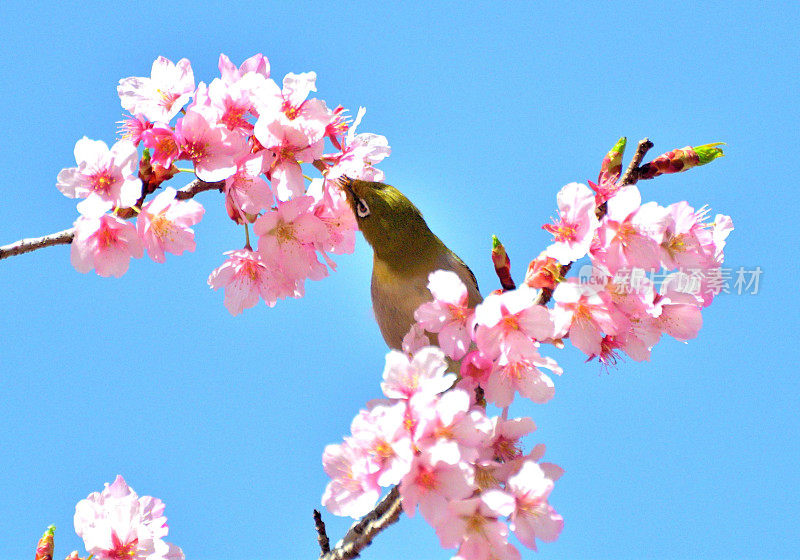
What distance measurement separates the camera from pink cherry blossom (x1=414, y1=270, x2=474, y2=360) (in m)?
2.38

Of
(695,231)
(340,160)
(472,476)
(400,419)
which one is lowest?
(472,476)

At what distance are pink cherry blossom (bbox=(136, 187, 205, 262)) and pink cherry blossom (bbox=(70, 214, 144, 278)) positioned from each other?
0.06m

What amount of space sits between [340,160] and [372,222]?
0.61m

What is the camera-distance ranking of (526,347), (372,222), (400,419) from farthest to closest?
1. (372,222)
2. (526,347)
3. (400,419)

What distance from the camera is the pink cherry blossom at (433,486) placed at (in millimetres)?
2123

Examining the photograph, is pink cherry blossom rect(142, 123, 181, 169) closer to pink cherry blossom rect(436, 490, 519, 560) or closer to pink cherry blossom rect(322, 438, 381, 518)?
pink cherry blossom rect(322, 438, 381, 518)

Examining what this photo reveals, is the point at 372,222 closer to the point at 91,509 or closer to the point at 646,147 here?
the point at 646,147

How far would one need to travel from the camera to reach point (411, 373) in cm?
222

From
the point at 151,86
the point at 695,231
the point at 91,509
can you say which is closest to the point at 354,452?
the point at 91,509

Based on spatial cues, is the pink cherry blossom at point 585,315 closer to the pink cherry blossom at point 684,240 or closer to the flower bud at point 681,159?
the pink cherry blossom at point 684,240

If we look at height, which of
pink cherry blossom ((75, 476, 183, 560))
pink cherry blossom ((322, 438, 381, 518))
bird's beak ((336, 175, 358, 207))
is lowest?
pink cherry blossom ((322, 438, 381, 518))

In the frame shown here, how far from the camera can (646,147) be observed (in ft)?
8.68

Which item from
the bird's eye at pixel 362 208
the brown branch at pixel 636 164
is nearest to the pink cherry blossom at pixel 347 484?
the brown branch at pixel 636 164

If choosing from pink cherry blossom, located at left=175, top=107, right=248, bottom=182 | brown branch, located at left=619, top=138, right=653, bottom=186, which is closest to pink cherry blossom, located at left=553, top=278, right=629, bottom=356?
brown branch, located at left=619, top=138, right=653, bottom=186
